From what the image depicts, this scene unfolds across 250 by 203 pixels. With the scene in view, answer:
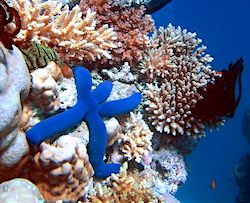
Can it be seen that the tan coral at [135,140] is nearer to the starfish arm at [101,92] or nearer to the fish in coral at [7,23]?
the starfish arm at [101,92]

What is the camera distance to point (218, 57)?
72312 mm

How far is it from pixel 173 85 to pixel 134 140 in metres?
1.31

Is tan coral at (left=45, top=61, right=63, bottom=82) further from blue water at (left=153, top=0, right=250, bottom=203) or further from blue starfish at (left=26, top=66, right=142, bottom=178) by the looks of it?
blue water at (left=153, top=0, right=250, bottom=203)

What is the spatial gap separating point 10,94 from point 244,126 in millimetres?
22267

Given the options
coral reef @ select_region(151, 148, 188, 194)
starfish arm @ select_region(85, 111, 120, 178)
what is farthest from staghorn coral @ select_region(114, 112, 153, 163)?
starfish arm @ select_region(85, 111, 120, 178)

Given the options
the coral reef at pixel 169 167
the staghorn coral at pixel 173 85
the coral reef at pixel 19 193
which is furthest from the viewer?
the coral reef at pixel 169 167

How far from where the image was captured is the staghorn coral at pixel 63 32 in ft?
13.1

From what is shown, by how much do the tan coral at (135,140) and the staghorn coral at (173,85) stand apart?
43cm

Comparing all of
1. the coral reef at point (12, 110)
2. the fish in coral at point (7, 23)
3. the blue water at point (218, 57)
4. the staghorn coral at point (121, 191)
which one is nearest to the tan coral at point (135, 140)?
the staghorn coral at point (121, 191)

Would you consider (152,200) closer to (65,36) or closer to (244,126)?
(65,36)

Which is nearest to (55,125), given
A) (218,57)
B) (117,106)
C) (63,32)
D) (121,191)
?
(117,106)

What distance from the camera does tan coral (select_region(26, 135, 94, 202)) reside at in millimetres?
3270

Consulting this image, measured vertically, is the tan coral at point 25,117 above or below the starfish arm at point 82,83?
below

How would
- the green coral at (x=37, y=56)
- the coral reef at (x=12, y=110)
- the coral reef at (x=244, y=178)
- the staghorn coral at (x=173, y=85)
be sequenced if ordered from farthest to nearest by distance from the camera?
the coral reef at (x=244, y=178), the staghorn coral at (x=173, y=85), the green coral at (x=37, y=56), the coral reef at (x=12, y=110)
